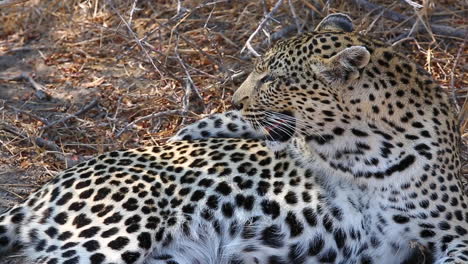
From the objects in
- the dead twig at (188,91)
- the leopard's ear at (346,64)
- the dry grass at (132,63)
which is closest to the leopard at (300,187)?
the leopard's ear at (346,64)

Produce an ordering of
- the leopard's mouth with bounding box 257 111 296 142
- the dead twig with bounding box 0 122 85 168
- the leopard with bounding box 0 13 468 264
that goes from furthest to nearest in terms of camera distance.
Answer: the dead twig with bounding box 0 122 85 168
the leopard's mouth with bounding box 257 111 296 142
the leopard with bounding box 0 13 468 264

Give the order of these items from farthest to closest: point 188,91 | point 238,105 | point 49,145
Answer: point 188,91 → point 49,145 → point 238,105

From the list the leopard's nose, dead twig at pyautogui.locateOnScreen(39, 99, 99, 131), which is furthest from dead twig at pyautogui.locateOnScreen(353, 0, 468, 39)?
the leopard's nose

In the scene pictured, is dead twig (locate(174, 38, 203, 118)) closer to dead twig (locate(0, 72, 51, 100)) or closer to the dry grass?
the dry grass

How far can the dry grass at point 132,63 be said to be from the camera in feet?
21.6

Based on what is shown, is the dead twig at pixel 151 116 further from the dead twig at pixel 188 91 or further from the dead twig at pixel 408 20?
the dead twig at pixel 408 20

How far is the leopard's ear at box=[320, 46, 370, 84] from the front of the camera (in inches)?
175

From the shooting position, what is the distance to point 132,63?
7730 mm

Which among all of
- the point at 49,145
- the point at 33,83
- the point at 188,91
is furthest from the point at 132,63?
the point at 49,145

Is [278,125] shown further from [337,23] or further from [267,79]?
[337,23]

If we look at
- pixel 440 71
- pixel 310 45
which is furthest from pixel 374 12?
pixel 310 45

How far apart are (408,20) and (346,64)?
3.07m

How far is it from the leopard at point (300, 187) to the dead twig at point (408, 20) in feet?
7.65

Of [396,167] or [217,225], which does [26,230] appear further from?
[396,167]
